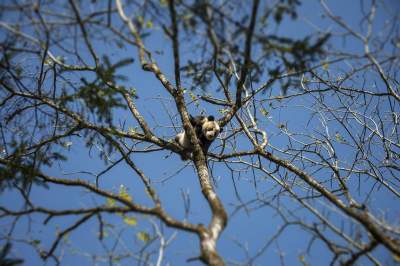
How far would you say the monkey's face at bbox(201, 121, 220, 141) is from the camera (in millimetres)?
6586

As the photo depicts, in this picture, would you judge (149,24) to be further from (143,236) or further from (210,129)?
(210,129)

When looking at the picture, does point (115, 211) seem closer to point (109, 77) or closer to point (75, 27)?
point (109, 77)

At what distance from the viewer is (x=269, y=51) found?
3.45m

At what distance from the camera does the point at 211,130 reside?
668 cm

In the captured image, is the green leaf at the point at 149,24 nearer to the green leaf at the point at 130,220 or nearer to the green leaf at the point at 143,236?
the green leaf at the point at 130,220

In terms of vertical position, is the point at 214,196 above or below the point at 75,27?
below

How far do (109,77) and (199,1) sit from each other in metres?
1.23

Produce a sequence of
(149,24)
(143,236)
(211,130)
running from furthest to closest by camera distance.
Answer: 1. (211,130)
2. (149,24)
3. (143,236)

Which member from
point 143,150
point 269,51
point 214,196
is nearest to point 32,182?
point 214,196

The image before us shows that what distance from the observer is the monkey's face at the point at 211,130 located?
6586 millimetres

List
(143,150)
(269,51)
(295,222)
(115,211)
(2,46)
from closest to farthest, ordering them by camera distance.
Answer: (115,211) → (295,222) → (269,51) → (2,46) → (143,150)

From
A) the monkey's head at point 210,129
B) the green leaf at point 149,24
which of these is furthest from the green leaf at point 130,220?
the monkey's head at point 210,129


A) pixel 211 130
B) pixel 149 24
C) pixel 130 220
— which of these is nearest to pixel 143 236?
pixel 130 220

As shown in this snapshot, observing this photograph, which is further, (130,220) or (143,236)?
(143,236)
